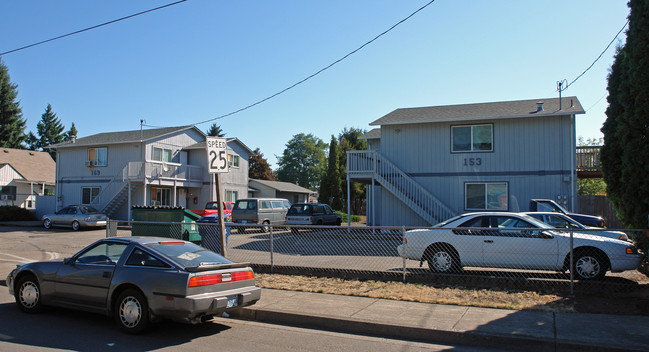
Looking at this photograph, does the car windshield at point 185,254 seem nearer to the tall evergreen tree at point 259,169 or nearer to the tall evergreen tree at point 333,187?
the tall evergreen tree at point 333,187

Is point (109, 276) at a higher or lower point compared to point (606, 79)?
lower

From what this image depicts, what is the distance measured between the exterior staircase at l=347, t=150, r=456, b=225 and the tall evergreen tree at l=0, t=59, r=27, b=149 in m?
53.6

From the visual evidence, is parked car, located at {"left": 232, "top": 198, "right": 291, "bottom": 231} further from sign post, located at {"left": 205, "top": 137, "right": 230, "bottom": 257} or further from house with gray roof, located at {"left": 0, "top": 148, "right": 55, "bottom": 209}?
house with gray roof, located at {"left": 0, "top": 148, "right": 55, "bottom": 209}

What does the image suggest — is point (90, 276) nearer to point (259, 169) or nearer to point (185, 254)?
point (185, 254)

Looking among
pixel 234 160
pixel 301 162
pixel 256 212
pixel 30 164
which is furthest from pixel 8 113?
pixel 256 212

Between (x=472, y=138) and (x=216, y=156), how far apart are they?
1433cm

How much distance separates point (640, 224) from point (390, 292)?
5.12 metres

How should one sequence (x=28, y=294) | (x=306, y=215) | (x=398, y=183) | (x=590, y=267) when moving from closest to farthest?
(x=28, y=294)
(x=590, y=267)
(x=398, y=183)
(x=306, y=215)

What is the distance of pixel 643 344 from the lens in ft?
19.6

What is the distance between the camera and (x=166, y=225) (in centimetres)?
1292

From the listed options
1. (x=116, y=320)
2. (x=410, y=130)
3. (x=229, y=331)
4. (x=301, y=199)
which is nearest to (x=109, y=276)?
(x=116, y=320)

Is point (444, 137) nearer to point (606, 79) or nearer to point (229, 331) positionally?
point (606, 79)

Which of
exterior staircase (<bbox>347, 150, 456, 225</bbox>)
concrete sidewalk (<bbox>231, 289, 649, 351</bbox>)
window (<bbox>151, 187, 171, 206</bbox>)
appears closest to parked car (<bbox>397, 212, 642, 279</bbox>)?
concrete sidewalk (<bbox>231, 289, 649, 351</bbox>)

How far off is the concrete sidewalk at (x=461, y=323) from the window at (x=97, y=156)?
29667 millimetres
